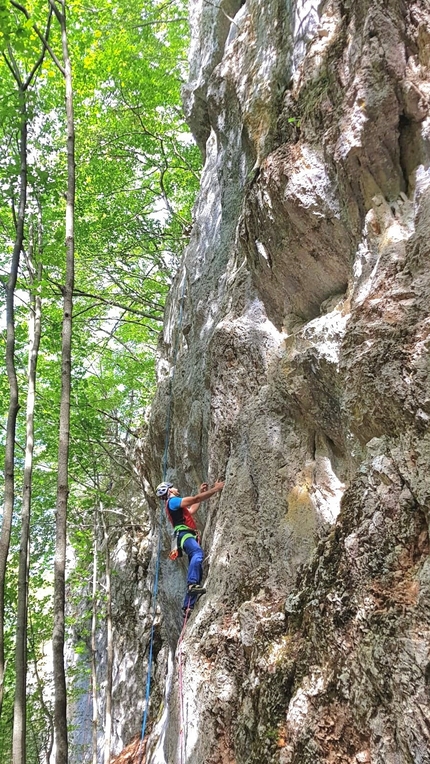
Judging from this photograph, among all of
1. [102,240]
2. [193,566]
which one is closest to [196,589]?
[193,566]

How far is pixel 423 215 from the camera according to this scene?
14.3 ft

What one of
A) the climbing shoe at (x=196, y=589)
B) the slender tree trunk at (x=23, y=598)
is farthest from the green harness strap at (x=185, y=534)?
the slender tree trunk at (x=23, y=598)

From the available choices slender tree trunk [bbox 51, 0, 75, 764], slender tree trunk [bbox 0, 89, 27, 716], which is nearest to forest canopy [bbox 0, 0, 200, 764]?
slender tree trunk [bbox 0, 89, 27, 716]

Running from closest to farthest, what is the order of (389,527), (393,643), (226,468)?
(393,643) → (389,527) → (226,468)

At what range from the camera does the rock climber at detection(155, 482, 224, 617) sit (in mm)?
6465

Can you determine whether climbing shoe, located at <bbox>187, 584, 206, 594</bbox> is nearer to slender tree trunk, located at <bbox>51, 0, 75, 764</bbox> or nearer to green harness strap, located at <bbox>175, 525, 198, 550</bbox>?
green harness strap, located at <bbox>175, 525, 198, 550</bbox>

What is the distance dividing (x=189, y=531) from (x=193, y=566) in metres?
0.63

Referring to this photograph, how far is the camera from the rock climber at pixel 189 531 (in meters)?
6.46

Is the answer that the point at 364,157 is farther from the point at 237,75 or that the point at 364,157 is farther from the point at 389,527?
the point at 237,75

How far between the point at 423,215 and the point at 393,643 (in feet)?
10.6

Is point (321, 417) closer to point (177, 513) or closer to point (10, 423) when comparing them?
point (177, 513)

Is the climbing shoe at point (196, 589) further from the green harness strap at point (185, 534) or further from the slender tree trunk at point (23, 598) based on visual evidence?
the slender tree trunk at point (23, 598)

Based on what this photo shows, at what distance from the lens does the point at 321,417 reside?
527 centimetres

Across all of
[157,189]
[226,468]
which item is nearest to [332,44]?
[226,468]
